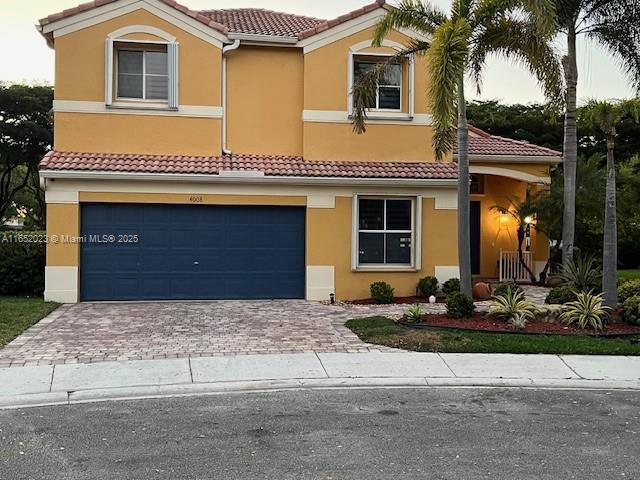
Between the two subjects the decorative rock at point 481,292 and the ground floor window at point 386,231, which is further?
the ground floor window at point 386,231

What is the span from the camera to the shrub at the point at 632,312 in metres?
11.2

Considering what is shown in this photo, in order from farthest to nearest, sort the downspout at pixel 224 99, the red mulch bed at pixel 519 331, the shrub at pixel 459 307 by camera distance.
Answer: the downspout at pixel 224 99 < the shrub at pixel 459 307 < the red mulch bed at pixel 519 331

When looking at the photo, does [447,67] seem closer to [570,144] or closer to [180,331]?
[570,144]

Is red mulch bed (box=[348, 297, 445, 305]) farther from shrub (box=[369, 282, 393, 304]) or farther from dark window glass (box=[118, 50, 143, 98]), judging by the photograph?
dark window glass (box=[118, 50, 143, 98])

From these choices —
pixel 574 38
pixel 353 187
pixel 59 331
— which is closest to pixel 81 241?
pixel 59 331

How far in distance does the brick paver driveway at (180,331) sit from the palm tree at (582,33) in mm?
5284

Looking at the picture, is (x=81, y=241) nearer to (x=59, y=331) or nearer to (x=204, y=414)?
(x=59, y=331)

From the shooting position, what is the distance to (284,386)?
311 inches

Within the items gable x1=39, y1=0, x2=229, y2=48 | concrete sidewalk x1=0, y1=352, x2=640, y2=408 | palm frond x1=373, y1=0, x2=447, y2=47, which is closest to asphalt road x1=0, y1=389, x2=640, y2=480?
concrete sidewalk x1=0, y1=352, x2=640, y2=408

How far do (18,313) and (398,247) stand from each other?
8932 millimetres

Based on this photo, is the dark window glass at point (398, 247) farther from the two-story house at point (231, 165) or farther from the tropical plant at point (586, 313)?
the tropical plant at point (586, 313)

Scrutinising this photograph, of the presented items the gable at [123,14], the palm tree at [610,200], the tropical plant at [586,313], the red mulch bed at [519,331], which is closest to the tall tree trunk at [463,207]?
the red mulch bed at [519,331]

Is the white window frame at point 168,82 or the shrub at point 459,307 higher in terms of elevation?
the white window frame at point 168,82

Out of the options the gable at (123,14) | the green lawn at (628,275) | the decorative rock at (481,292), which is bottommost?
the decorative rock at (481,292)
